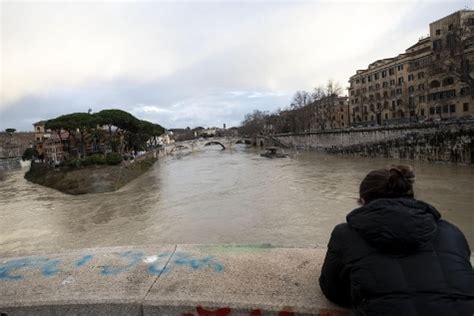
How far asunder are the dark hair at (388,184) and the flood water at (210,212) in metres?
6.13

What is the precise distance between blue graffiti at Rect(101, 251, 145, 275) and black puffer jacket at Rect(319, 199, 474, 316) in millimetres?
1683

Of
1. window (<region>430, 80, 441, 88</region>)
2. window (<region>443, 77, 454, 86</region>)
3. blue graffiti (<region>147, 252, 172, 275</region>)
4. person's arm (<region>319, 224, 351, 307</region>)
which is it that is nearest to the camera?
person's arm (<region>319, 224, 351, 307</region>)

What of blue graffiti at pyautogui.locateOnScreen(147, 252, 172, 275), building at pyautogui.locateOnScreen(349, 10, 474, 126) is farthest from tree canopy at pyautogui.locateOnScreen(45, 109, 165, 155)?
blue graffiti at pyautogui.locateOnScreen(147, 252, 172, 275)

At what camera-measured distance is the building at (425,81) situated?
37.2 m

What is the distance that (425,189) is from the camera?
20.4m

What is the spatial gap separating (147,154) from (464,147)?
3878cm

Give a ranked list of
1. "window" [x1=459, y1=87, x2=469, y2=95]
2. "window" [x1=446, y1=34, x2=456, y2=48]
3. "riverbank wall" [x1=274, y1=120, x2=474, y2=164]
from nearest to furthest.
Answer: "riverbank wall" [x1=274, y1=120, x2=474, y2=164], "window" [x1=446, y1=34, x2=456, y2=48], "window" [x1=459, y1=87, x2=469, y2=95]

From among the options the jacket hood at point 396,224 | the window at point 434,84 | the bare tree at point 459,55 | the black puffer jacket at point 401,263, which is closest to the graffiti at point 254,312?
the black puffer jacket at point 401,263

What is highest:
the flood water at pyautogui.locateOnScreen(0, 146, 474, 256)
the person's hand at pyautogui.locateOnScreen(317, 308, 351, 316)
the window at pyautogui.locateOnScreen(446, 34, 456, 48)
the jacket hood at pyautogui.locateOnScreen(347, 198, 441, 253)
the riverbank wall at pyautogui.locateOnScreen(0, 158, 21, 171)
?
the window at pyautogui.locateOnScreen(446, 34, 456, 48)

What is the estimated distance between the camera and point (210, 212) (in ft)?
59.0

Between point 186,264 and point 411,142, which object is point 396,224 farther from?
point 411,142

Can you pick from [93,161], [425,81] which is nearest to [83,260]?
[93,161]

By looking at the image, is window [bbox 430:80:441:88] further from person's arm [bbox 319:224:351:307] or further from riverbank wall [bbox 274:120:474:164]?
person's arm [bbox 319:224:351:307]

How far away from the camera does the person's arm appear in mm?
2148
